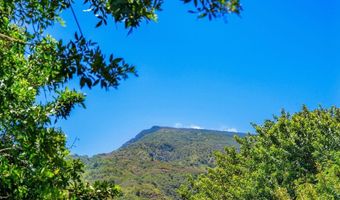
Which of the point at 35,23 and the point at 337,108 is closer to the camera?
the point at 35,23

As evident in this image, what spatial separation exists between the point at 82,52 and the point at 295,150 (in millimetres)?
38620

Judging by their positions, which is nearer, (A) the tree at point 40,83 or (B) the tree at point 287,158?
(A) the tree at point 40,83

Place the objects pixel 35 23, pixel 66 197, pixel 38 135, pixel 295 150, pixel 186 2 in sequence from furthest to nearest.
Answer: pixel 295 150
pixel 66 197
pixel 35 23
pixel 38 135
pixel 186 2

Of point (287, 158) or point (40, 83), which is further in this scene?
point (287, 158)

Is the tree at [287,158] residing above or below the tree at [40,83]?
above

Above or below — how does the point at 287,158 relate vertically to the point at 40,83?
above

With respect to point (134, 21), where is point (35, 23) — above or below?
above

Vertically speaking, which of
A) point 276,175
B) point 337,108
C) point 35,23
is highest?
point 337,108

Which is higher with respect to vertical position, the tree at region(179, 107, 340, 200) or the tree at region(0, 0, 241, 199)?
the tree at region(179, 107, 340, 200)

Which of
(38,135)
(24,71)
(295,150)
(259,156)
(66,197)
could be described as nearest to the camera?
(38,135)

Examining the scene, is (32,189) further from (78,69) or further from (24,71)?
(78,69)

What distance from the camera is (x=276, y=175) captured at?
A: 137 feet

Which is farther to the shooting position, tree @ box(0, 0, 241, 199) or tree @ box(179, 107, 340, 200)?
tree @ box(179, 107, 340, 200)

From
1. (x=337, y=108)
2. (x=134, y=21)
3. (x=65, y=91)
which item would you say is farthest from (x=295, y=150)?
(x=134, y=21)
